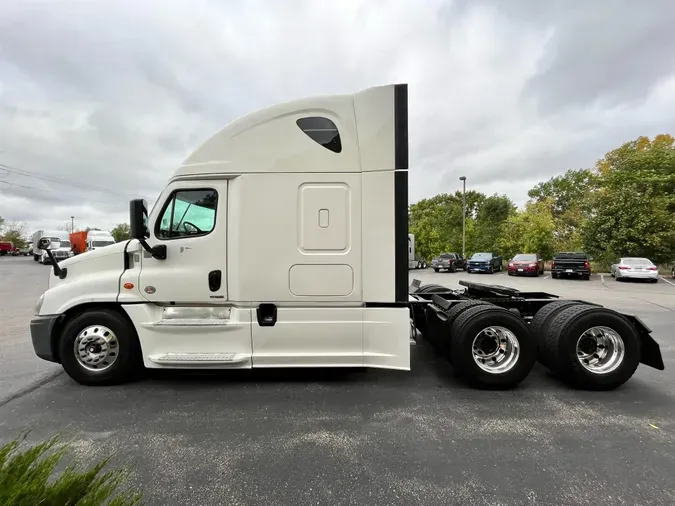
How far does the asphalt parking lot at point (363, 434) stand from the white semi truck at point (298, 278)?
36 cm

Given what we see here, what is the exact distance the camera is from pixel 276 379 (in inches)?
175

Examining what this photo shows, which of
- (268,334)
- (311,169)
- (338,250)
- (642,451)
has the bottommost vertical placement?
(642,451)

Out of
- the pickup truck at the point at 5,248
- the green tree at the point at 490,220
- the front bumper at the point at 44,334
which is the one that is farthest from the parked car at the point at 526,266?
the pickup truck at the point at 5,248

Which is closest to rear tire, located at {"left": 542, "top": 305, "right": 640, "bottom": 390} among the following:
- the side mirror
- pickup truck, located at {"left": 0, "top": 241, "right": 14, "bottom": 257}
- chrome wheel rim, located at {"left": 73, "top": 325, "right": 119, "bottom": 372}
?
the side mirror

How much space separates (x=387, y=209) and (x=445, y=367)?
2482mm

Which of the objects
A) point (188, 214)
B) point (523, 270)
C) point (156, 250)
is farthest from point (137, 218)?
point (523, 270)

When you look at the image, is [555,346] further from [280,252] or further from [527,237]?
[527,237]

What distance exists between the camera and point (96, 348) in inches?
166

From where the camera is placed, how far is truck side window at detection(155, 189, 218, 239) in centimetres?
412

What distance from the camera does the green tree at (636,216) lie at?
23812 millimetres

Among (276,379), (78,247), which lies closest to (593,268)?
(276,379)

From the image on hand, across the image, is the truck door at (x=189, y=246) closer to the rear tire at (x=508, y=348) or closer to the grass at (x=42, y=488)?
the grass at (x=42, y=488)

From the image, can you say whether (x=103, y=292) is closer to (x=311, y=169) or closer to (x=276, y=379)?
(x=276, y=379)

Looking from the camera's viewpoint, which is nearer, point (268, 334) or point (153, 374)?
point (268, 334)
